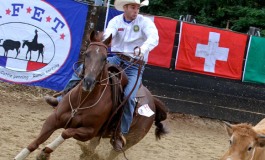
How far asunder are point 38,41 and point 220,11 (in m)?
12.3

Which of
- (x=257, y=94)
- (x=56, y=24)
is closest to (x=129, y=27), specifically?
(x=56, y=24)

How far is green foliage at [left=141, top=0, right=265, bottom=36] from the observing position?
64.4ft

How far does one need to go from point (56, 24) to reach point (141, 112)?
4090 mm

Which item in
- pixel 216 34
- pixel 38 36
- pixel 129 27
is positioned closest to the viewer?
pixel 129 27

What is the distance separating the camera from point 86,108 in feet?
19.6

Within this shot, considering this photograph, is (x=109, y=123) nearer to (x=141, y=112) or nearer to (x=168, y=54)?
(x=141, y=112)

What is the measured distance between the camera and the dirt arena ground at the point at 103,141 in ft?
24.6

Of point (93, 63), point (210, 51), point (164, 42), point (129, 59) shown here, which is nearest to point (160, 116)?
point (129, 59)

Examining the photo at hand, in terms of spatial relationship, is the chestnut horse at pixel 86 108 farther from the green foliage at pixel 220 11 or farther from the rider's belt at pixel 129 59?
the green foliage at pixel 220 11

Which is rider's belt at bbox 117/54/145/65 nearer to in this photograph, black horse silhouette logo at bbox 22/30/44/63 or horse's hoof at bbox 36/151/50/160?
horse's hoof at bbox 36/151/50/160

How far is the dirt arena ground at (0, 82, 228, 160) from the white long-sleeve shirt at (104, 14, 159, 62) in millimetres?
1487

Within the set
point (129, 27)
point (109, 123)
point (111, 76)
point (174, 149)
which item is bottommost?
point (174, 149)

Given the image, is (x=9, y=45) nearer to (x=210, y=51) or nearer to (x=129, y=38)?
(x=129, y=38)

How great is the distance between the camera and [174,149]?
29.0ft
